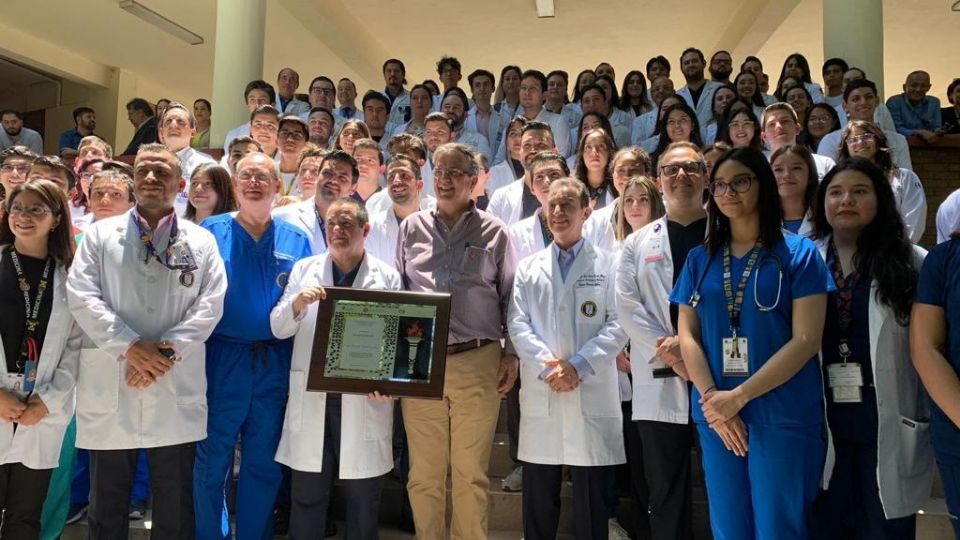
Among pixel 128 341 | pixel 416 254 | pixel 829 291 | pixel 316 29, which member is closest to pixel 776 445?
pixel 829 291

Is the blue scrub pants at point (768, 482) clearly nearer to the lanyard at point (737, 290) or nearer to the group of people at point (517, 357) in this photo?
the group of people at point (517, 357)

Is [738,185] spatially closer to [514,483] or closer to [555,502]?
[555,502]

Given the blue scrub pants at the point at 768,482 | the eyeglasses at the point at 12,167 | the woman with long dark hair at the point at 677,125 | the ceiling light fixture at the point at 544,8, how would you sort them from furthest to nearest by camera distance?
the ceiling light fixture at the point at 544,8 < the woman with long dark hair at the point at 677,125 < the eyeglasses at the point at 12,167 < the blue scrub pants at the point at 768,482

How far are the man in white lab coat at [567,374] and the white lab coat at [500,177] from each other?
2.71 metres

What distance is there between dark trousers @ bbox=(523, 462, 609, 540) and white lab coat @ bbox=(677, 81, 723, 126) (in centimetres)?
599

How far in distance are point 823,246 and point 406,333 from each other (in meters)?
1.99

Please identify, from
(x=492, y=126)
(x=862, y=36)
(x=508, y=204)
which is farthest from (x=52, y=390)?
(x=862, y=36)

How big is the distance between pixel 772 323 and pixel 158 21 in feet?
43.7

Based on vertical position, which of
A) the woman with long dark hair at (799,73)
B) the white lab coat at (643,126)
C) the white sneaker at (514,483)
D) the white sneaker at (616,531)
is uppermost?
the woman with long dark hair at (799,73)

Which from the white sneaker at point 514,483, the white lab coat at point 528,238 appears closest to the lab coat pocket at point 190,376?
the white sneaker at point 514,483

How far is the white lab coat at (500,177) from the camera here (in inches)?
255

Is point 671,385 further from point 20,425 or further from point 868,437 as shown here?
point 20,425

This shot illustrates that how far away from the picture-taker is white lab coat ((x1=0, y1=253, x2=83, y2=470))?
332 centimetres

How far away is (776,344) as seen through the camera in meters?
2.72
